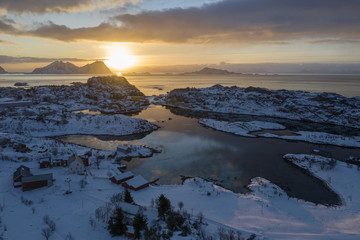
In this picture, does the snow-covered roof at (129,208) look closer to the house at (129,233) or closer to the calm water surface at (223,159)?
the house at (129,233)

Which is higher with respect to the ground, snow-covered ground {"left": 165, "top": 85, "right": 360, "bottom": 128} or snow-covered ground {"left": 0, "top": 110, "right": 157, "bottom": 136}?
snow-covered ground {"left": 165, "top": 85, "right": 360, "bottom": 128}

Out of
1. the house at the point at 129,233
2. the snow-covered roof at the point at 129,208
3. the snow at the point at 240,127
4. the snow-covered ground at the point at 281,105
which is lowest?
the house at the point at 129,233

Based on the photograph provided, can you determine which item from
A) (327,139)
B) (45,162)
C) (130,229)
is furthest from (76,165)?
(327,139)

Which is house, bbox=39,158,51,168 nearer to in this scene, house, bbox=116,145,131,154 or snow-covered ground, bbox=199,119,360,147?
house, bbox=116,145,131,154

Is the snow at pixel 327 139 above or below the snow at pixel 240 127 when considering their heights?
below

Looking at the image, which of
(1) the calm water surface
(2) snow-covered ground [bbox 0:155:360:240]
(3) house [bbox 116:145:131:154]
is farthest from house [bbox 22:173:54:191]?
(3) house [bbox 116:145:131:154]

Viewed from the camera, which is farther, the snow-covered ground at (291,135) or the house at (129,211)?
the snow-covered ground at (291,135)

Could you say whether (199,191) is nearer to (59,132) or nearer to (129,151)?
(129,151)

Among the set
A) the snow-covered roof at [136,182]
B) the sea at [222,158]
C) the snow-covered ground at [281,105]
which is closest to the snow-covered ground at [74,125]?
the sea at [222,158]
